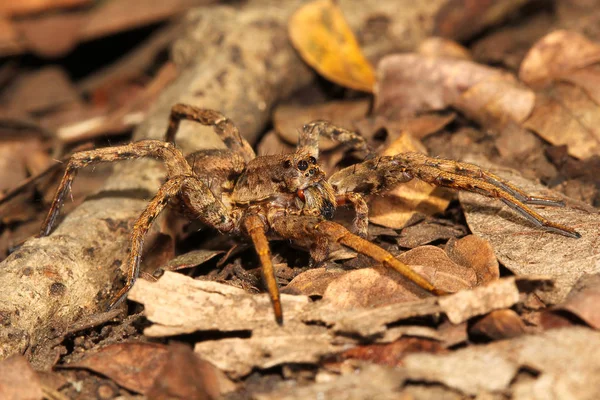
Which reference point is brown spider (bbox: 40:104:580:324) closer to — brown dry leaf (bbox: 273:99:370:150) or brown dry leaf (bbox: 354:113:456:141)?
brown dry leaf (bbox: 354:113:456:141)

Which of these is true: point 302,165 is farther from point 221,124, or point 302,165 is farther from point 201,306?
point 201,306

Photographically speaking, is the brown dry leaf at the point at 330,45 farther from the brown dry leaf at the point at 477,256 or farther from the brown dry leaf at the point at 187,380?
the brown dry leaf at the point at 187,380

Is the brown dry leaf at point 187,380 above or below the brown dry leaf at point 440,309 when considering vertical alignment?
below

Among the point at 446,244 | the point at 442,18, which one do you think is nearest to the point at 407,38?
the point at 442,18

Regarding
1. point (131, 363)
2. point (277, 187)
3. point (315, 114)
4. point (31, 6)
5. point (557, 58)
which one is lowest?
point (131, 363)

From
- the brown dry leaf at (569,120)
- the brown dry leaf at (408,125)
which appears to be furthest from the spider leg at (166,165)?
the brown dry leaf at (569,120)

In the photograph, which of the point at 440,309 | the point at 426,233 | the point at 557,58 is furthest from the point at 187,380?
the point at 557,58

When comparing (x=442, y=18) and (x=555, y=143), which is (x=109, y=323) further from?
(x=442, y=18)
